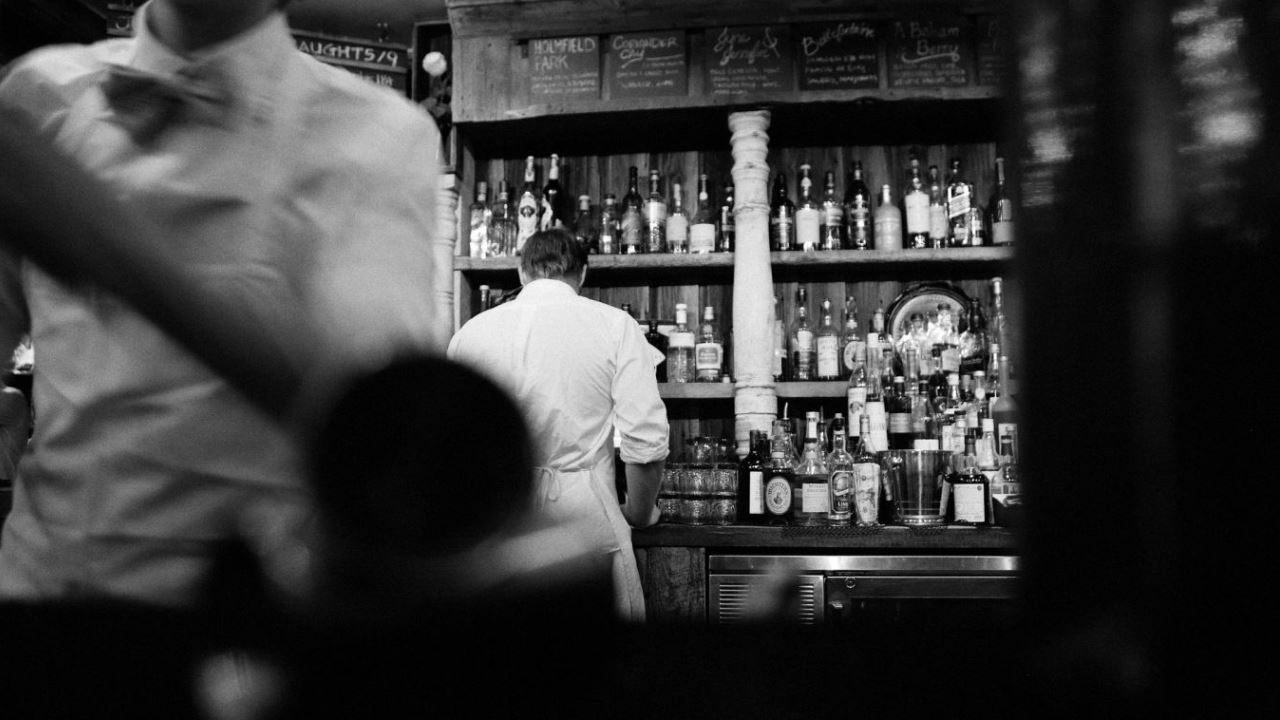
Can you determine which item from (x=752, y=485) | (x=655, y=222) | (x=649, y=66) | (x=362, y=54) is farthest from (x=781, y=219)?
(x=362, y=54)

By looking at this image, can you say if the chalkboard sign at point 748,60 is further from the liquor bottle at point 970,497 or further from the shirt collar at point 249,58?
the shirt collar at point 249,58

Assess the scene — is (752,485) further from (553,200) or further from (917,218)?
(553,200)

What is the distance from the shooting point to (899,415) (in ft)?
8.91

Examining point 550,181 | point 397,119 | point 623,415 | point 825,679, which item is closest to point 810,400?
point 623,415

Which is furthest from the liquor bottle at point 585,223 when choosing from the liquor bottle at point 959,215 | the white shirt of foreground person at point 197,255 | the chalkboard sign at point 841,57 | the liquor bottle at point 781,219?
the white shirt of foreground person at point 197,255

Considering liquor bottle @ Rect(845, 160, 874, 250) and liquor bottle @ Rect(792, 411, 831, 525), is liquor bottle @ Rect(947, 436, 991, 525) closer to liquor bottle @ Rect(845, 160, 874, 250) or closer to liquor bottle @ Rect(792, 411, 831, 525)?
liquor bottle @ Rect(792, 411, 831, 525)

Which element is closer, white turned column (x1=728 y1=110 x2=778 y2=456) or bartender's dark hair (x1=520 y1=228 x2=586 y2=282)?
bartender's dark hair (x1=520 y1=228 x2=586 y2=282)

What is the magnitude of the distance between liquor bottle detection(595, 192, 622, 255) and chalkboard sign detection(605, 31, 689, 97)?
378 mm

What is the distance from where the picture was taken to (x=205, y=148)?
1.70 feet

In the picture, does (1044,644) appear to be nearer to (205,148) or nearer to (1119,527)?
(1119,527)

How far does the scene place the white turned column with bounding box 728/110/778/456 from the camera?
265 centimetres

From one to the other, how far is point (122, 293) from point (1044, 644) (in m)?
0.18

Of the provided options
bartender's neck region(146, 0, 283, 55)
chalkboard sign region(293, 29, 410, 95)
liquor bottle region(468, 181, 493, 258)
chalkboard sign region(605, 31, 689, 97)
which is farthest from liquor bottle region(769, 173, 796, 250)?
bartender's neck region(146, 0, 283, 55)

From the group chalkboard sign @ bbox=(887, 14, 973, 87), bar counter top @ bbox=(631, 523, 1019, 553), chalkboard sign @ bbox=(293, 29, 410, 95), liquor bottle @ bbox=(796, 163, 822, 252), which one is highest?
chalkboard sign @ bbox=(293, 29, 410, 95)
